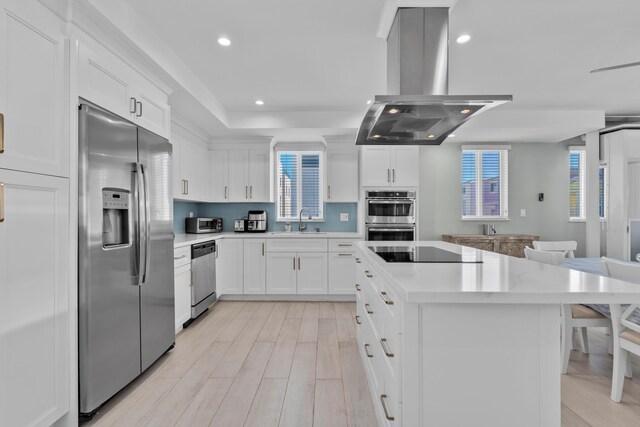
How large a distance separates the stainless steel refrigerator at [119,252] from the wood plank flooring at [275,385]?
232mm

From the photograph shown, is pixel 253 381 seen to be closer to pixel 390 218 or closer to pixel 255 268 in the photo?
pixel 255 268

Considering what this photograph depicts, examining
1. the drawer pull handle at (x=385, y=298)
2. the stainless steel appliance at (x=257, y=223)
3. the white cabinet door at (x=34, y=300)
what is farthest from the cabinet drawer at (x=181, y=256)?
the drawer pull handle at (x=385, y=298)

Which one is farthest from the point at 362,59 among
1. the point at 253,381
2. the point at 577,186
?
the point at 577,186

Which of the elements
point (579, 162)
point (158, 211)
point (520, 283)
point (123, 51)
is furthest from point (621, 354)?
point (579, 162)

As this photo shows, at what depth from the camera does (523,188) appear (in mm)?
5215

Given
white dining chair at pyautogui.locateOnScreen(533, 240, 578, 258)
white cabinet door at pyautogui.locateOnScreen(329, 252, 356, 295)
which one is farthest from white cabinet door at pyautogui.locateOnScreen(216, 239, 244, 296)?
white dining chair at pyautogui.locateOnScreen(533, 240, 578, 258)

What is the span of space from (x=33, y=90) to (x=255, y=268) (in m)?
3.20

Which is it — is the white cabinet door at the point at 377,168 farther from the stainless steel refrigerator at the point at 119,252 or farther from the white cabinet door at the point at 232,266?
the stainless steel refrigerator at the point at 119,252

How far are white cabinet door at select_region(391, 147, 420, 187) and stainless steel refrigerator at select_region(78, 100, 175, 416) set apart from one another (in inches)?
118

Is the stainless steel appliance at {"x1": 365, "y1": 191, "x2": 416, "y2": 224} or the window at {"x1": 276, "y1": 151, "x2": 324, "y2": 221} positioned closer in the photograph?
the stainless steel appliance at {"x1": 365, "y1": 191, "x2": 416, "y2": 224}

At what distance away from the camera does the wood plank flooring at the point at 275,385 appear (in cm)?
191

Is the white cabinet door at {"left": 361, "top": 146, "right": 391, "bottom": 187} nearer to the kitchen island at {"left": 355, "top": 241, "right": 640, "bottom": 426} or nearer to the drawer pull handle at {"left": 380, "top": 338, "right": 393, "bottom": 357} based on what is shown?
the drawer pull handle at {"left": 380, "top": 338, "right": 393, "bottom": 357}

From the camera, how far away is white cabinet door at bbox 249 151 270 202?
15.8 ft

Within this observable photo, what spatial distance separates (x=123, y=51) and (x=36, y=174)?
116 cm
